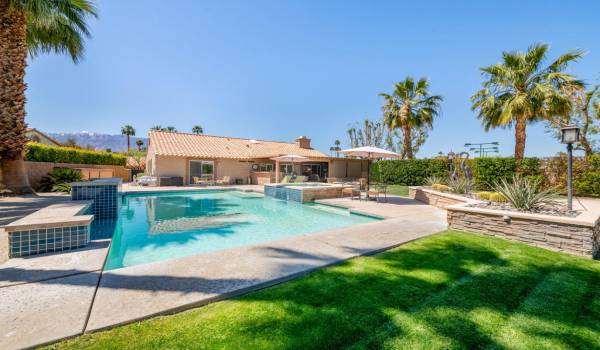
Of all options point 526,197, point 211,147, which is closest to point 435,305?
point 526,197

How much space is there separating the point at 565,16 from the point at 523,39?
1805 millimetres

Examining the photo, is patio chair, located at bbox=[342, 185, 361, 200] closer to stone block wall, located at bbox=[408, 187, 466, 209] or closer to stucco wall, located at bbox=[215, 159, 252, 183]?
stone block wall, located at bbox=[408, 187, 466, 209]

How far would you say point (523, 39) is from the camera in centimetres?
1382

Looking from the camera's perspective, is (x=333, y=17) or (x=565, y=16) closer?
(x=565, y=16)

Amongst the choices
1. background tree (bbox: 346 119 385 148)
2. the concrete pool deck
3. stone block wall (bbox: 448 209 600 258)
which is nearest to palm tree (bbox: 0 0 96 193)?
the concrete pool deck

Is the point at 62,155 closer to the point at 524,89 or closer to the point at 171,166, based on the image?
the point at 171,166

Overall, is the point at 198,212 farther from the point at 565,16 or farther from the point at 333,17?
the point at 565,16

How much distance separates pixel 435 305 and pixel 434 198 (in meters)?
9.34

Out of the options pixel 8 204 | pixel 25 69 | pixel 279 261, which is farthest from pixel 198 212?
pixel 25 69

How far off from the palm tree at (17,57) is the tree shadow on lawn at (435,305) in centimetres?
1416

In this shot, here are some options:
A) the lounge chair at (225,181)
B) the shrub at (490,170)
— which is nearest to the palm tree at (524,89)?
the shrub at (490,170)

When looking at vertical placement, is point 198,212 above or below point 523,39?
below

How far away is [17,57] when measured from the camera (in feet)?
33.4

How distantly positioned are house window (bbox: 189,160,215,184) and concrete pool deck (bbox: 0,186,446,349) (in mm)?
19095
